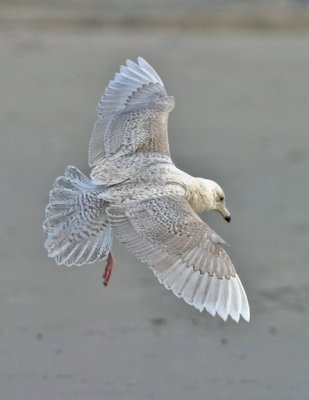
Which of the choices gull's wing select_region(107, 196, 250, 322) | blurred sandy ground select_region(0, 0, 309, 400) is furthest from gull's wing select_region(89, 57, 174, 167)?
blurred sandy ground select_region(0, 0, 309, 400)

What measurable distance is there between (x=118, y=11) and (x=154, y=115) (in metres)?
10.8

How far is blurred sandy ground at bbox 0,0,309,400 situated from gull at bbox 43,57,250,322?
0.77m

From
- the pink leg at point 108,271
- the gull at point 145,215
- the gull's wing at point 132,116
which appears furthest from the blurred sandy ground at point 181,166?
the gull's wing at point 132,116

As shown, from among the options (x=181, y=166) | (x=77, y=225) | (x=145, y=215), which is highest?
(x=145, y=215)

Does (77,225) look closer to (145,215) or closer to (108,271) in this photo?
(108,271)

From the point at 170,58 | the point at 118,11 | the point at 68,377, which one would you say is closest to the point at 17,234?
the point at 68,377

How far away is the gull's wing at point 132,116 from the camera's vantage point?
300 inches

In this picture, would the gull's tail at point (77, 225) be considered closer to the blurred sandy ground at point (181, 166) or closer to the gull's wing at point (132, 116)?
the gull's wing at point (132, 116)

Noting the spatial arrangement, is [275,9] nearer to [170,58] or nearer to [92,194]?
[170,58]

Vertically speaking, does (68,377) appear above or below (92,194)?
below

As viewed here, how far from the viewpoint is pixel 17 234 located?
32.6 ft

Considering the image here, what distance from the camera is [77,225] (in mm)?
6953

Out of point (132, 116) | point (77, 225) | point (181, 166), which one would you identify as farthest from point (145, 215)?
point (181, 166)

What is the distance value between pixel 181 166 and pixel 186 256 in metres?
5.15
